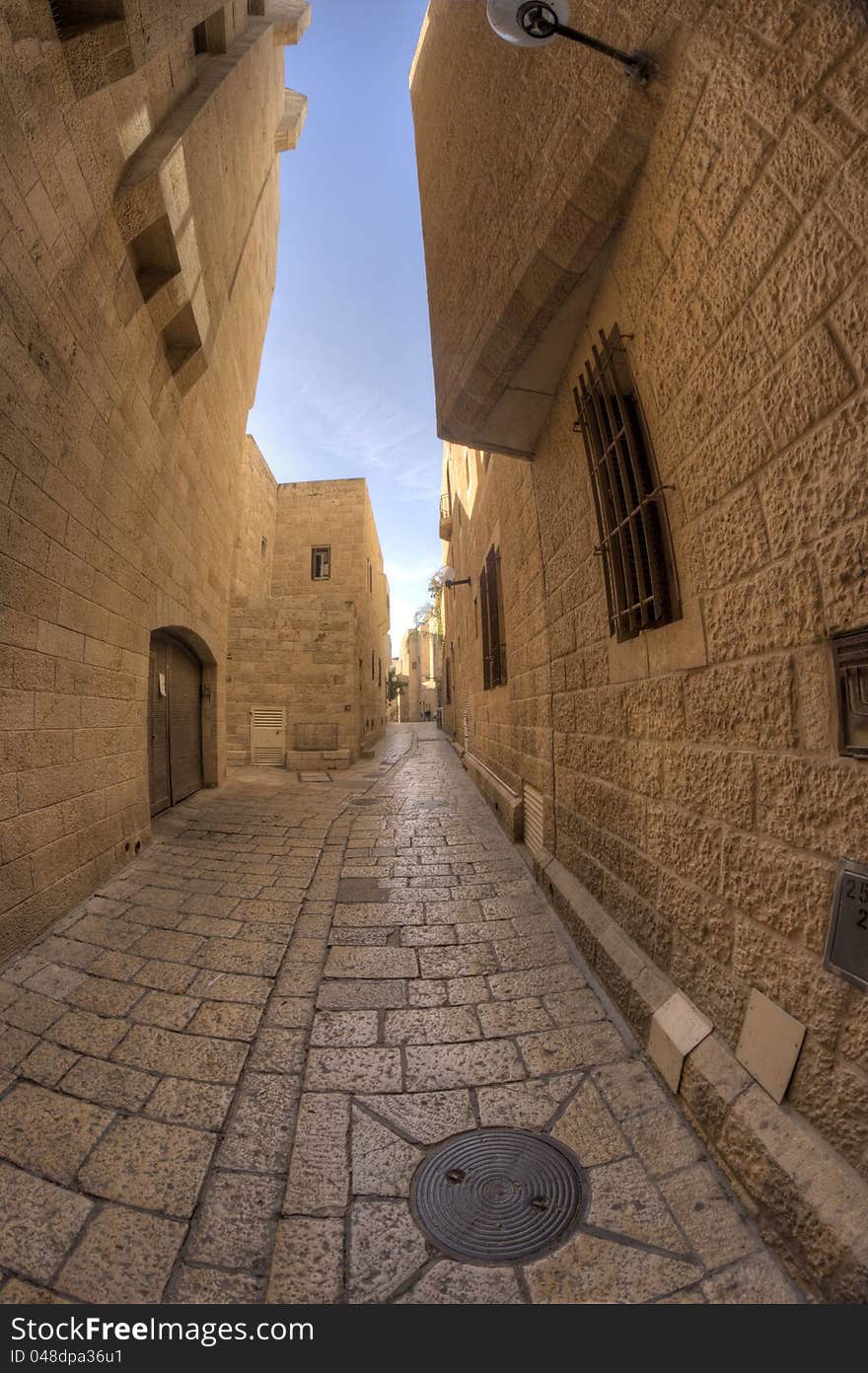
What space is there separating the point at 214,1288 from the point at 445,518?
15.2 meters

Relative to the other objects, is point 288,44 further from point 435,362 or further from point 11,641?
point 11,641

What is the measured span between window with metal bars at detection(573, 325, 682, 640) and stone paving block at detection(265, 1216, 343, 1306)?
7.43 feet

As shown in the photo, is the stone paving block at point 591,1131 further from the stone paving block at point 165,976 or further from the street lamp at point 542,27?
the street lamp at point 542,27

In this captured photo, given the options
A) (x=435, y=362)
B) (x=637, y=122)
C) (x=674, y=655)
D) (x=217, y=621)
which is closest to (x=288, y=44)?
(x=435, y=362)

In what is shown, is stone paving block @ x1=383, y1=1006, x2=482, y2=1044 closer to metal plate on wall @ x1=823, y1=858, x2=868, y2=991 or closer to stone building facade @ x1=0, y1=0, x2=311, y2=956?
metal plate on wall @ x1=823, y1=858, x2=868, y2=991

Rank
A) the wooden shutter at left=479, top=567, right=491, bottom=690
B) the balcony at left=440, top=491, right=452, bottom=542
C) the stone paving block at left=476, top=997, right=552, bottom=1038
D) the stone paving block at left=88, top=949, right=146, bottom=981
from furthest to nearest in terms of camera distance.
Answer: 1. the balcony at left=440, top=491, right=452, bottom=542
2. the wooden shutter at left=479, top=567, right=491, bottom=690
3. the stone paving block at left=88, top=949, right=146, bottom=981
4. the stone paving block at left=476, top=997, right=552, bottom=1038

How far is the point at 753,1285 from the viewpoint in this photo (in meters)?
1.25

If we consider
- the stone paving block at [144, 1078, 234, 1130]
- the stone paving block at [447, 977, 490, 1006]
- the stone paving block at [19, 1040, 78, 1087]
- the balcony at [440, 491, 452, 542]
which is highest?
the balcony at [440, 491, 452, 542]

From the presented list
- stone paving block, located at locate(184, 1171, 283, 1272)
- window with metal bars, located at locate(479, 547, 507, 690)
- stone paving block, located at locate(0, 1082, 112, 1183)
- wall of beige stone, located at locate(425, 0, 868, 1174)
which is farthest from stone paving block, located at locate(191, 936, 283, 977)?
window with metal bars, located at locate(479, 547, 507, 690)

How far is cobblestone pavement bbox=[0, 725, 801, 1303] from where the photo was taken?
1.31 metres

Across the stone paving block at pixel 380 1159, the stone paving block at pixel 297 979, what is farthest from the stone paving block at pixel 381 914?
the stone paving block at pixel 380 1159

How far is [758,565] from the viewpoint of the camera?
5.31ft

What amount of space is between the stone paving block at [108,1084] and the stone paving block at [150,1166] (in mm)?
111

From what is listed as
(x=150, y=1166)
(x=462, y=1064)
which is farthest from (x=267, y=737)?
(x=150, y=1166)
